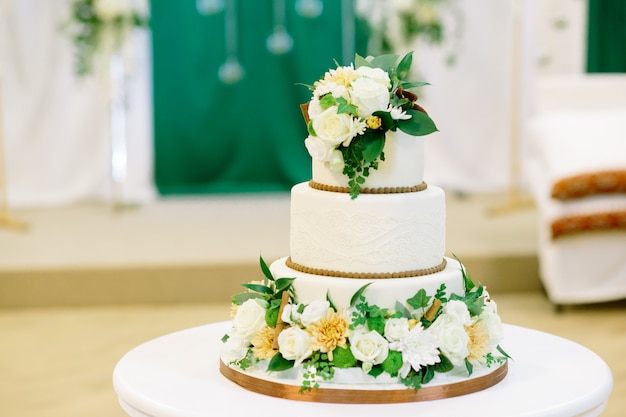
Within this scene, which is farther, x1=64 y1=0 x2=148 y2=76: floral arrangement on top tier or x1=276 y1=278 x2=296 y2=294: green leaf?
x1=64 y1=0 x2=148 y2=76: floral arrangement on top tier

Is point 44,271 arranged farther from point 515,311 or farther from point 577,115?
point 577,115

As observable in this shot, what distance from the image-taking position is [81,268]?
4.68 meters

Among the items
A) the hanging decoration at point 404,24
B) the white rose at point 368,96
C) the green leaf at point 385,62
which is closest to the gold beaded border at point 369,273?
the white rose at point 368,96

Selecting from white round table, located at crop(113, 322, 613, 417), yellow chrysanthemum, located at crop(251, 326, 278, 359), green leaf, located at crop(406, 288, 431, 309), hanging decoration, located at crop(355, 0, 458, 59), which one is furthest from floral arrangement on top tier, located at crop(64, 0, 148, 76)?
green leaf, located at crop(406, 288, 431, 309)

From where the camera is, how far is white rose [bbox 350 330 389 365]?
2057 millimetres

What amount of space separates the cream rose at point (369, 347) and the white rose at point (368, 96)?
0.44 meters

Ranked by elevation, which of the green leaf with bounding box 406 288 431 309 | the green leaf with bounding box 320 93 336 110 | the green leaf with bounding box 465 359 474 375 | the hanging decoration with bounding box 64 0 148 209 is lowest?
the green leaf with bounding box 465 359 474 375

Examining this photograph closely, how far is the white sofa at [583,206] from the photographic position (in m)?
4.30

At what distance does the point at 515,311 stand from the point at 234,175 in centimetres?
259

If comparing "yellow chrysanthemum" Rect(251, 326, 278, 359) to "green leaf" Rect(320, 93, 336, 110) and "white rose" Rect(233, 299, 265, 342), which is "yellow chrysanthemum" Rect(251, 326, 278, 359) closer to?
"white rose" Rect(233, 299, 265, 342)

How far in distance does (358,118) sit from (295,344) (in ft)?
1.54

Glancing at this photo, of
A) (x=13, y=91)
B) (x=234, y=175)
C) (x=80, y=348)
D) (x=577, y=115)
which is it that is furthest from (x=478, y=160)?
(x=80, y=348)

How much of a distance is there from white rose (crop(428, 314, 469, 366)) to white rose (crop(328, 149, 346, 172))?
1.24 feet

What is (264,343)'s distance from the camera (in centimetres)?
216
